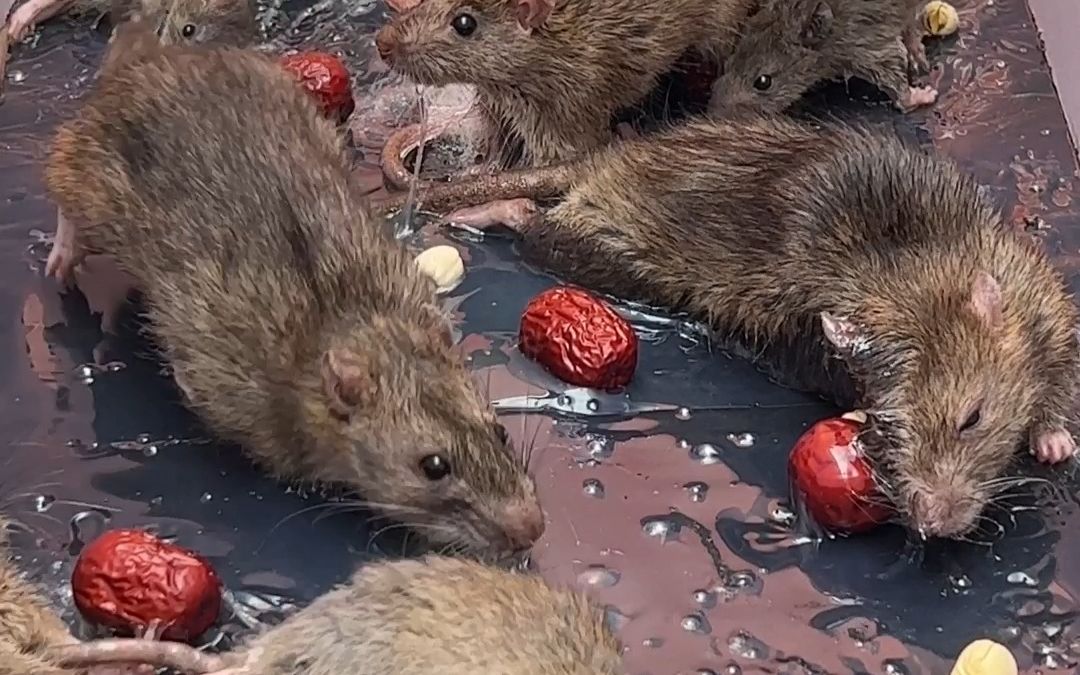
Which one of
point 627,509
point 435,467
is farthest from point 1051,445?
point 435,467

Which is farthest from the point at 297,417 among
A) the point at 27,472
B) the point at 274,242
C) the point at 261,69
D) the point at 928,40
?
the point at 928,40

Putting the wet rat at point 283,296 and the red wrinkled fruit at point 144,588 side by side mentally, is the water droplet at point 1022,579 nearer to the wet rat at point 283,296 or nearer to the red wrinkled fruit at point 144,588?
the wet rat at point 283,296

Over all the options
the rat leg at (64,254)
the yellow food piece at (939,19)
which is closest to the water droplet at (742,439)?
the rat leg at (64,254)

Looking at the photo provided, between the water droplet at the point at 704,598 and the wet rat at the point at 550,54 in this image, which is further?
the wet rat at the point at 550,54

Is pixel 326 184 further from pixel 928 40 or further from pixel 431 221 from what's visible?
pixel 928 40

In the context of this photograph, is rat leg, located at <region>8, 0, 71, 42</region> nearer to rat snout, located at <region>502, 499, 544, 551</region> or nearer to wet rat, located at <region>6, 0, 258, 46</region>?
wet rat, located at <region>6, 0, 258, 46</region>

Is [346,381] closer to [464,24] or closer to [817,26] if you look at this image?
[464,24]
